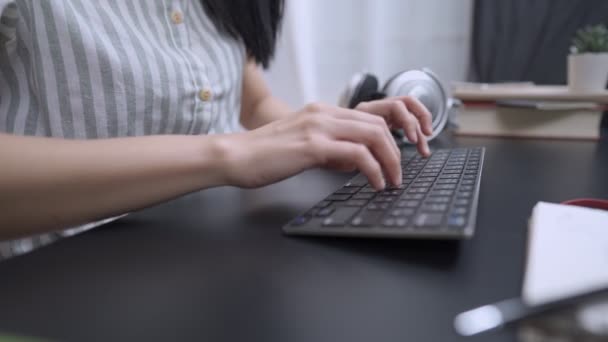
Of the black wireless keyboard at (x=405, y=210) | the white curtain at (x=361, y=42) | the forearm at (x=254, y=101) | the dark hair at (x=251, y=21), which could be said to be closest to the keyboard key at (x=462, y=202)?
the black wireless keyboard at (x=405, y=210)

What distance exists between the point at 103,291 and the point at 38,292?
4 centimetres

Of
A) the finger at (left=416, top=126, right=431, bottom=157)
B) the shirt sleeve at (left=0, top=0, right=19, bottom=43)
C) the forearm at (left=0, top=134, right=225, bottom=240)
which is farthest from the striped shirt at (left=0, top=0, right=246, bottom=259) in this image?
the finger at (left=416, top=126, right=431, bottom=157)

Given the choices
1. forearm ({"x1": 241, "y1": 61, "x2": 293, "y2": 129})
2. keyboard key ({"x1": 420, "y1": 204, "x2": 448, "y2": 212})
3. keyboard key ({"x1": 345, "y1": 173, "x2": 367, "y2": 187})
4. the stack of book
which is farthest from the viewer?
forearm ({"x1": 241, "y1": 61, "x2": 293, "y2": 129})

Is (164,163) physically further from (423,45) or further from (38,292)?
(423,45)

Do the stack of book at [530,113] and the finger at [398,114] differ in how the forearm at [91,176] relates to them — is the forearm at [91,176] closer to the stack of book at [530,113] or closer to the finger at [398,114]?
the finger at [398,114]

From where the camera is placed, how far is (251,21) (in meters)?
0.77

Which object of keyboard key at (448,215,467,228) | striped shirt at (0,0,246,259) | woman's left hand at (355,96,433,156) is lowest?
keyboard key at (448,215,467,228)

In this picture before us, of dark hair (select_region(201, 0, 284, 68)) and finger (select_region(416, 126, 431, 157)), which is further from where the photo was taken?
dark hair (select_region(201, 0, 284, 68))

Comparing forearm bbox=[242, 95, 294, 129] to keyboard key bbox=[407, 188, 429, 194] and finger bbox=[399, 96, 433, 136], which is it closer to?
finger bbox=[399, 96, 433, 136]

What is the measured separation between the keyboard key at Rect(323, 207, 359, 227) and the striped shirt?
347mm

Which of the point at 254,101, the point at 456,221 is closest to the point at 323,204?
the point at 456,221

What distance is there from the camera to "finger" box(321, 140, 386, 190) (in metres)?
0.38

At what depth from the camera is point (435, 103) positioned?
0.85m

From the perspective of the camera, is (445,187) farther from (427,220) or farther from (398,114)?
(398,114)
